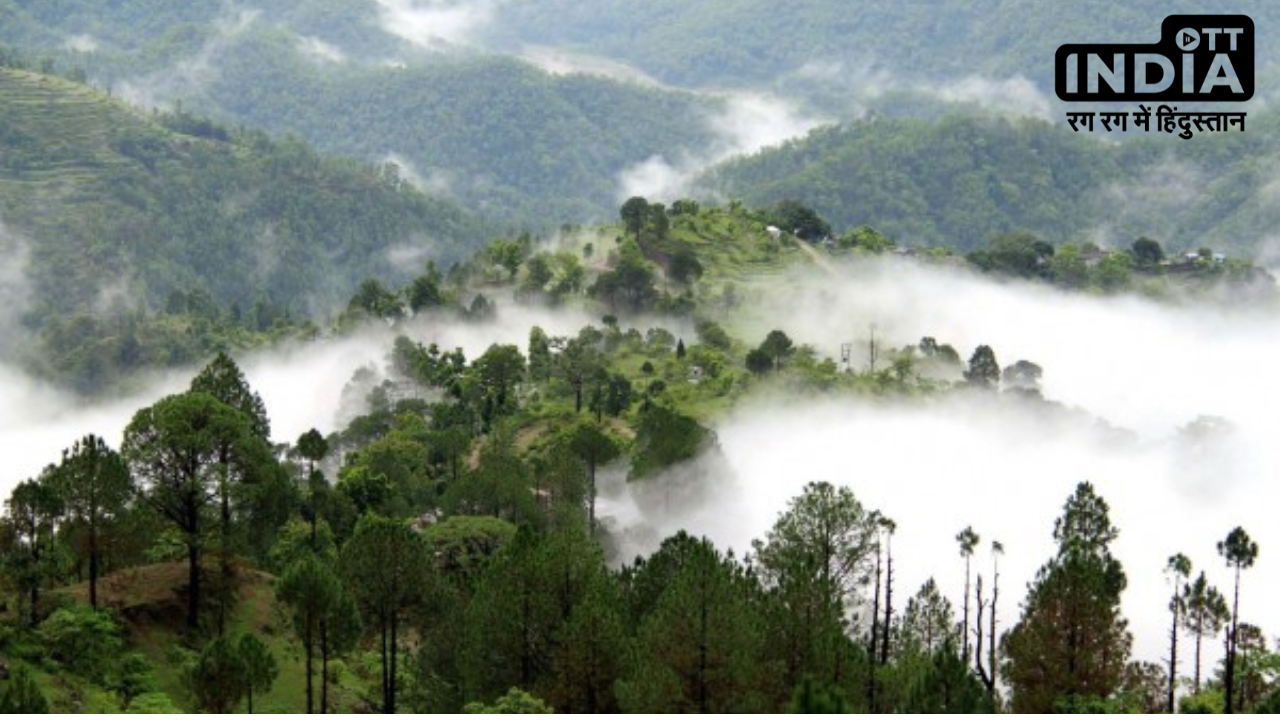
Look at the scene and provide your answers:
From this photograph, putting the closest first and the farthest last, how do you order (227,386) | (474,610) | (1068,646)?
1. (1068,646)
2. (474,610)
3. (227,386)

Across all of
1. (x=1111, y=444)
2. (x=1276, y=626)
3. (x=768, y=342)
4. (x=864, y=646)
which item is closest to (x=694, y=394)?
(x=768, y=342)

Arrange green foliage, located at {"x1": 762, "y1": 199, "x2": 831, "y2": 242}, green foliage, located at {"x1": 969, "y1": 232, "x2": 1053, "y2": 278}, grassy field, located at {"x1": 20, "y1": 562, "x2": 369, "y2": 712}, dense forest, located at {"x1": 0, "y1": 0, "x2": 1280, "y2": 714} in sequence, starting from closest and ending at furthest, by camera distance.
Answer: dense forest, located at {"x1": 0, "y1": 0, "x2": 1280, "y2": 714}
grassy field, located at {"x1": 20, "y1": 562, "x2": 369, "y2": 712}
green foliage, located at {"x1": 762, "y1": 199, "x2": 831, "y2": 242}
green foliage, located at {"x1": 969, "y1": 232, "x2": 1053, "y2": 278}

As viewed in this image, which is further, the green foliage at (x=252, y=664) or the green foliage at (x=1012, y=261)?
the green foliage at (x=1012, y=261)

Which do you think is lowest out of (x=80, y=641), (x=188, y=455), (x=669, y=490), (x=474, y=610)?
(x=80, y=641)

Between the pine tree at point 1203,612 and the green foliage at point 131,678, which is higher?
the pine tree at point 1203,612

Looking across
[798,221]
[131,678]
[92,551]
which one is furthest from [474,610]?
[798,221]

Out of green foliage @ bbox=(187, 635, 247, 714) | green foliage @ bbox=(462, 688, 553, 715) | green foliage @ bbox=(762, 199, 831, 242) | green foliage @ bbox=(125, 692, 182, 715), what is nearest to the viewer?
green foliage @ bbox=(187, 635, 247, 714)

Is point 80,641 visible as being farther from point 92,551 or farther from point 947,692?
point 947,692

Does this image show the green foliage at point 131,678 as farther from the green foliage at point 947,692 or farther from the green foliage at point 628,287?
the green foliage at point 628,287

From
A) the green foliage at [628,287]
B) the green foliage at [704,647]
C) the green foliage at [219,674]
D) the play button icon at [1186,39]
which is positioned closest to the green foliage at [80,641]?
the green foliage at [219,674]

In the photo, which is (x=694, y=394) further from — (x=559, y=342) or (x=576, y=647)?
(x=576, y=647)

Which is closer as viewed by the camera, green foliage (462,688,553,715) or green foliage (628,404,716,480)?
green foliage (462,688,553,715)

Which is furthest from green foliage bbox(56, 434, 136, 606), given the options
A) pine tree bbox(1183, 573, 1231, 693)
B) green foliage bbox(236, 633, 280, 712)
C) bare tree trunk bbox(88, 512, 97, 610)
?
pine tree bbox(1183, 573, 1231, 693)

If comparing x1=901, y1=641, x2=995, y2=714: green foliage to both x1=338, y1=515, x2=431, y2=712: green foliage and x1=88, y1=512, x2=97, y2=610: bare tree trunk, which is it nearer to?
x1=338, y1=515, x2=431, y2=712: green foliage
